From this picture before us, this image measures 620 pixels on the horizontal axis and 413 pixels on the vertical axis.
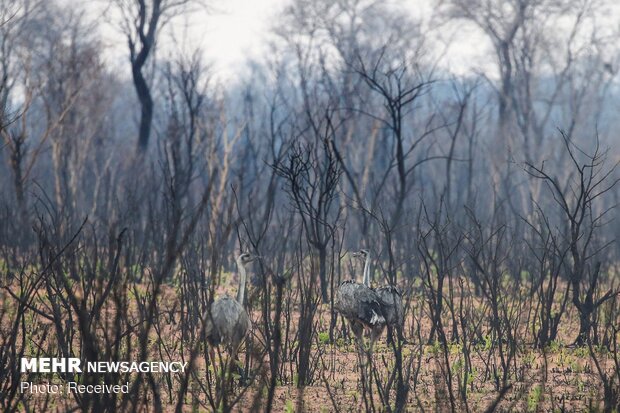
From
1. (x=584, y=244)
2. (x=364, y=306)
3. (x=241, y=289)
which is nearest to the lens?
(x=241, y=289)

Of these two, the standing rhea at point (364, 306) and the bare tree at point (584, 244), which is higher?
the bare tree at point (584, 244)

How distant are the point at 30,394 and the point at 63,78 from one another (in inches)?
505

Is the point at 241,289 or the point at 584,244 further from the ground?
the point at 584,244

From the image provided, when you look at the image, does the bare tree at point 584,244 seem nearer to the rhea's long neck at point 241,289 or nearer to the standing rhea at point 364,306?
the standing rhea at point 364,306

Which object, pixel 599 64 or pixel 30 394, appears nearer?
pixel 30 394

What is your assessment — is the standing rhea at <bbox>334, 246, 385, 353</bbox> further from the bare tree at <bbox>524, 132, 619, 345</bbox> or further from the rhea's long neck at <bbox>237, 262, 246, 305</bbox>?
the bare tree at <bbox>524, 132, 619, 345</bbox>

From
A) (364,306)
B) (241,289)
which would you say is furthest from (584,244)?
(241,289)

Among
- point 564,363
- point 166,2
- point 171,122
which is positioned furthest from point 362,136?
point 564,363

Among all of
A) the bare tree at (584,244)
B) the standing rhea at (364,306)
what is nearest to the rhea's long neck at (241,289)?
the standing rhea at (364,306)

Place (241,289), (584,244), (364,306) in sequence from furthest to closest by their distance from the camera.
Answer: (584,244) → (364,306) → (241,289)

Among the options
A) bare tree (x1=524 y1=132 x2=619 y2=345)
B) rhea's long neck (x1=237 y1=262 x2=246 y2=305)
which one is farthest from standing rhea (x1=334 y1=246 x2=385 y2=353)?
bare tree (x1=524 y1=132 x2=619 y2=345)

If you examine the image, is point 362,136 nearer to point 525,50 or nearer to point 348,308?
point 525,50

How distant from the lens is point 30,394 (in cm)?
550

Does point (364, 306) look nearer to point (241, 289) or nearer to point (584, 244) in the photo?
point (241, 289)
